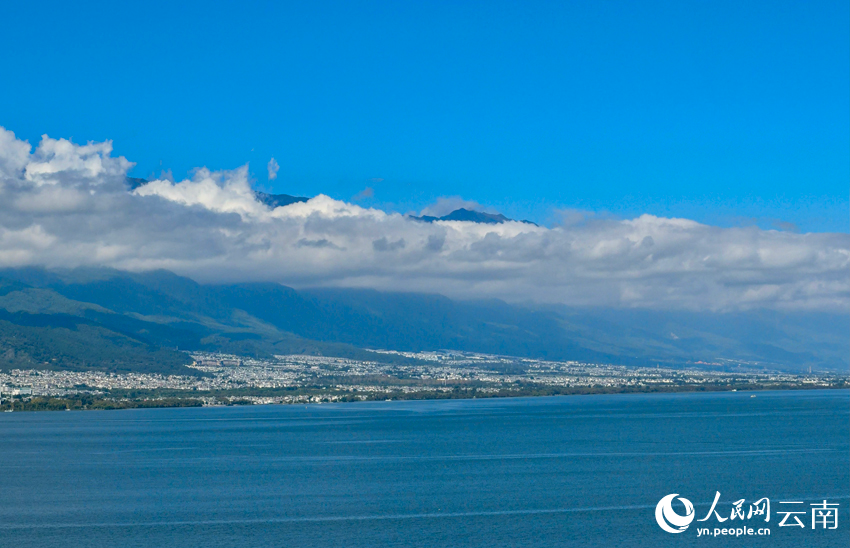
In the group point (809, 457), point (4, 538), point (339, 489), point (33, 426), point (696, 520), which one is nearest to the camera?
point (4, 538)

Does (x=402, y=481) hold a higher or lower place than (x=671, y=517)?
higher

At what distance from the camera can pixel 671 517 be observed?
5819cm

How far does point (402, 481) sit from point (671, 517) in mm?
22854

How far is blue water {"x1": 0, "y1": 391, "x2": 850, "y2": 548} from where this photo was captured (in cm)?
5450

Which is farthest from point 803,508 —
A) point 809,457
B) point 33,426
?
point 33,426

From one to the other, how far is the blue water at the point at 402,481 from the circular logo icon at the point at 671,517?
2.23 feet

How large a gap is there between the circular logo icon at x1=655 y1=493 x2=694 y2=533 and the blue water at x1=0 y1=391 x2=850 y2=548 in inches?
26.7

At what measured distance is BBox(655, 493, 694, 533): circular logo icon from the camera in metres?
56.2

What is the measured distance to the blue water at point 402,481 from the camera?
54.5 m

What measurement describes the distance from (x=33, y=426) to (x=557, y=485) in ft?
307

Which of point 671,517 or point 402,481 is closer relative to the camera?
point 671,517

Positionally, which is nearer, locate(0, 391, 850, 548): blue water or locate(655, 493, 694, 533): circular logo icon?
locate(0, 391, 850, 548): blue water

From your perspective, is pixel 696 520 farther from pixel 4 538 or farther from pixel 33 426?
pixel 33 426

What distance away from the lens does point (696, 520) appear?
58.8 m
